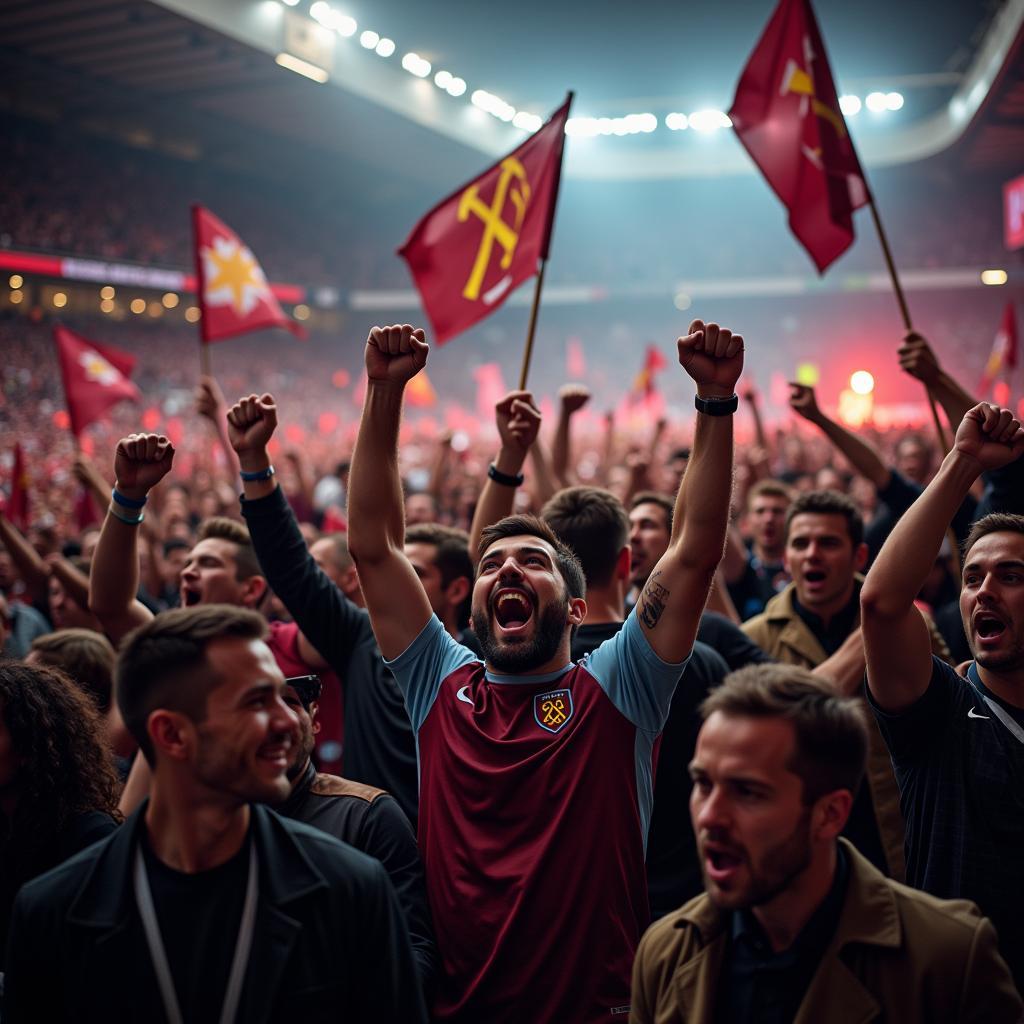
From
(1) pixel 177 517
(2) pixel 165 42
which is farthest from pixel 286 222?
(1) pixel 177 517

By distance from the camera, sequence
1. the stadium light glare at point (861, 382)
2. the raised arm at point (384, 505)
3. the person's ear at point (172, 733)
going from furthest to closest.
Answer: the stadium light glare at point (861, 382) < the raised arm at point (384, 505) < the person's ear at point (172, 733)

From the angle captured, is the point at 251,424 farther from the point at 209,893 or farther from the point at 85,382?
the point at 85,382

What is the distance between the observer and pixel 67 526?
467 inches

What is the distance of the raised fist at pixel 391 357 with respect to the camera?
285cm

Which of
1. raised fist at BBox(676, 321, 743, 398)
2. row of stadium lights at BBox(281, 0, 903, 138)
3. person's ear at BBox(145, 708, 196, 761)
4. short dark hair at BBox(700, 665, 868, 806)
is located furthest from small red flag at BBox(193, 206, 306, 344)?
row of stadium lights at BBox(281, 0, 903, 138)

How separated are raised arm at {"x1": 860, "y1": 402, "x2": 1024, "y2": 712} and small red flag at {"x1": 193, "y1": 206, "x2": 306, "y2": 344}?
5.96m

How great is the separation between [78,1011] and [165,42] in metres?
24.4

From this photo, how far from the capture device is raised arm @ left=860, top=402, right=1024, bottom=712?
95.0 inches

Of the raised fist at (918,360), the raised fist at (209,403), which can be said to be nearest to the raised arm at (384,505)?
the raised fist at (918,360)

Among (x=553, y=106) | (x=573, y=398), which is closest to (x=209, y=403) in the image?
(x=573, y=398)

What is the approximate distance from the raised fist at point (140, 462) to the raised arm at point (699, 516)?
5.10 feet

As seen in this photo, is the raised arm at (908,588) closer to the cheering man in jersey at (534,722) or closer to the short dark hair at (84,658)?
the cheering man in jersey at (534,722)

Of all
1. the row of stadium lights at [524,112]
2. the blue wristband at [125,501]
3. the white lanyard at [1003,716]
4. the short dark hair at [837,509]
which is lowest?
the white lanyard at [1003,716]

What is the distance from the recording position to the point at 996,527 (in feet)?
9.00
